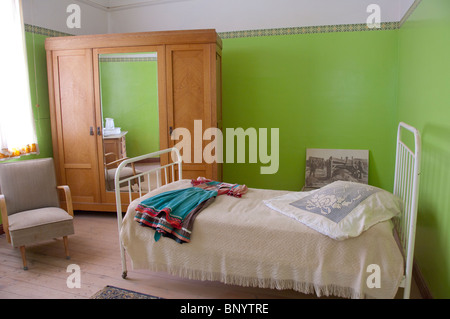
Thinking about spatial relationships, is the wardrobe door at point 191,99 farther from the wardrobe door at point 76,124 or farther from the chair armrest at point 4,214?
the chair armrest at point 4,214

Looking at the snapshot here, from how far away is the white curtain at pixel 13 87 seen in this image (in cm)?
332

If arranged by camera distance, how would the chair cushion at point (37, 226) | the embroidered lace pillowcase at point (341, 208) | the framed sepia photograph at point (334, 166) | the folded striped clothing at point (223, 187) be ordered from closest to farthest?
1. the embroidered lace pillowcase at point (341, 208)
2. the folded striped clothing at point (223, 187)
3. the chair cushion at point (37, 226)
4. the framed sepia photograph at point (334, 166)

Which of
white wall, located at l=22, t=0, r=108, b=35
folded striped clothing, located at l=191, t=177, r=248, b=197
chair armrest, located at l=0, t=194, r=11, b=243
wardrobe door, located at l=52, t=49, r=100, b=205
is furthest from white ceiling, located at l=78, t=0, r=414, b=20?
chair armrest, located at l=0, t=194, r=11, b=243

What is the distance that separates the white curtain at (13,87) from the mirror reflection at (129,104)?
768 mm

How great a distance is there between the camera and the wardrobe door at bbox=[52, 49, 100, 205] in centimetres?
377

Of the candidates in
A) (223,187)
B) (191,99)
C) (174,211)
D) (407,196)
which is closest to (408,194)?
(407,196)

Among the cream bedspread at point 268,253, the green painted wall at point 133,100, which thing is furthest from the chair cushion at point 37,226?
the green painted wall at point 133,100

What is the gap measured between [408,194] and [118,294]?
6.70 feet

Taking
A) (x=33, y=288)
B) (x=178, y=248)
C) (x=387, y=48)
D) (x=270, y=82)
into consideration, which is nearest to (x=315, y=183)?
(x=270, y=82)

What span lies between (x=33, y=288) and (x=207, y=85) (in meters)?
2.38

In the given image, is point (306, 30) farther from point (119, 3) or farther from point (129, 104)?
point (119, 3)

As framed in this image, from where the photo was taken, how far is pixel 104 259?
2916 mm

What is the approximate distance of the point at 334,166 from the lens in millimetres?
3943

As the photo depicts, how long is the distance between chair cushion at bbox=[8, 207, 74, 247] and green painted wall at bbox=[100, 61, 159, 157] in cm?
112
